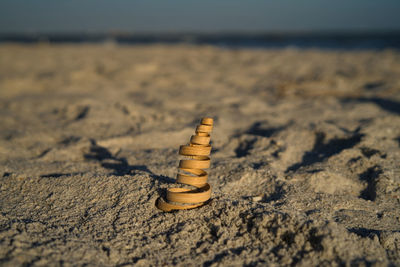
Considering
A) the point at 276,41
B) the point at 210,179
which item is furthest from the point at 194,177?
the point at 276,41

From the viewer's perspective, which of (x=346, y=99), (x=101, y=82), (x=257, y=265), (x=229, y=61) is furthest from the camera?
(x=229, y=61)

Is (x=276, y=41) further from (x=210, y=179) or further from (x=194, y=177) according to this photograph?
(x=194, y=177)

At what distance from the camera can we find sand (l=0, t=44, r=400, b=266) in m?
1.43

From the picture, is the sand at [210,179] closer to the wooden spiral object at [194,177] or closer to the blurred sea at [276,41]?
the wooden spiral object at [194,177]

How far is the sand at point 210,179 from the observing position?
4.69 feet

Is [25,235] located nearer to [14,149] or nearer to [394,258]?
[14,149]

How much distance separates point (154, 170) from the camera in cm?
225

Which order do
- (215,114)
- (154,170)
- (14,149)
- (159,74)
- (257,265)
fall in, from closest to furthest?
(257,265) < (154,170) < (14,149) < (215,114) < (159,74)

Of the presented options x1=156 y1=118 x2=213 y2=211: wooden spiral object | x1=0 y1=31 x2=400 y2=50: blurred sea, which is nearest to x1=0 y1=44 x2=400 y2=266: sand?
x1=156 y1=118 x2=213 y2=211: wooden spiral object

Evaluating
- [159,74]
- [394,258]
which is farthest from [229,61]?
[394,258]

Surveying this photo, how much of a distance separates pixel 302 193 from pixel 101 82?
494 cm

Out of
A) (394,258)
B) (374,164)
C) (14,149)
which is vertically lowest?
(14,149)

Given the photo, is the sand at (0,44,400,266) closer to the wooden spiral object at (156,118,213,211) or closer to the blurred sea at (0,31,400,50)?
the wooden spiral object at (156,118,213,211)

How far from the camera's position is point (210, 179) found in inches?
84.5
